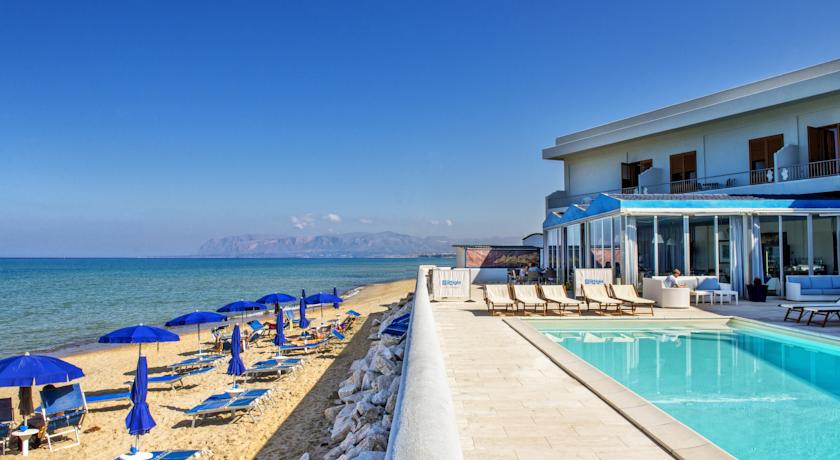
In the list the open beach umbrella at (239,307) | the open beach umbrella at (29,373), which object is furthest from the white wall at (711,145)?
the open beach umbrella at (29,373)

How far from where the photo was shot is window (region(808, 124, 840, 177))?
754 inches

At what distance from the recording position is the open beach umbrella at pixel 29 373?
8.27m

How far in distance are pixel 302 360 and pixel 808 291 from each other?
543 inches

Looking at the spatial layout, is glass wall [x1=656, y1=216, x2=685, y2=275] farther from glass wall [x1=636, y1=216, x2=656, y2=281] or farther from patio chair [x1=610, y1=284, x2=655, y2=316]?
patio chair [x1=610, y1=284, x2=655, y2=316]

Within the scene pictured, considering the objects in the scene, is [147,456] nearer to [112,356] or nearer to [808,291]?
[112,356]

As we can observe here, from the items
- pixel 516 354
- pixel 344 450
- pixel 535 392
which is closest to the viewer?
pixel 535 392

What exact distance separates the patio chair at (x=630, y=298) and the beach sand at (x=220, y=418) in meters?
6.98

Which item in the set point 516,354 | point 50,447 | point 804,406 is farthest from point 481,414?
point 50,447

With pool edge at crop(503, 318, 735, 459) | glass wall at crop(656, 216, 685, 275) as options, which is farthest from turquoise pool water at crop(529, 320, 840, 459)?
glass wall at crop(656, 216, 685, 275)

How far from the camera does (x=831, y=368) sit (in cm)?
769

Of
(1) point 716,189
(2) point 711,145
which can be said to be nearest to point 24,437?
(1) point 716,189

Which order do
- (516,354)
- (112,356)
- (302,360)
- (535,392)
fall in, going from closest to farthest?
(535,392), (516,354), (302,360), (112,356)

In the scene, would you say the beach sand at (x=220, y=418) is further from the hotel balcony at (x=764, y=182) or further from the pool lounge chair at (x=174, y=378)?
the hotel balcony at (x=764, y=182)

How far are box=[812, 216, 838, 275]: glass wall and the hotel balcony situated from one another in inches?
124
